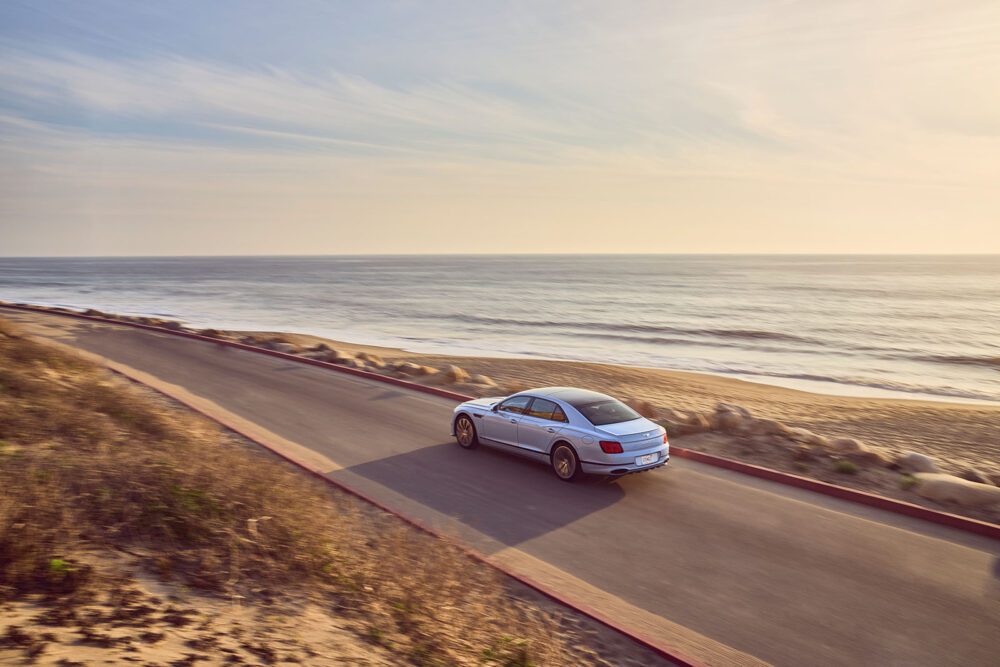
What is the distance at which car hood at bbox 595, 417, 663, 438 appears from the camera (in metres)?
10.1

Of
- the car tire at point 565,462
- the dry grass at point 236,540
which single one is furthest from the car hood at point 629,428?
the dry grass at point 236,540

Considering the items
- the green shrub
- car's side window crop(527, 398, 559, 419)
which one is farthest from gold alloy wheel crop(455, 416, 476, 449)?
the green shrub

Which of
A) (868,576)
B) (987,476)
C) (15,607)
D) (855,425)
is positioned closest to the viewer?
(15,607)

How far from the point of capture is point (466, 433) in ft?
40.9

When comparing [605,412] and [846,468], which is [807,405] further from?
[605,412]

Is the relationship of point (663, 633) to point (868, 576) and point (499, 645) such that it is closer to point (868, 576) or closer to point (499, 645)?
point (499, 645)

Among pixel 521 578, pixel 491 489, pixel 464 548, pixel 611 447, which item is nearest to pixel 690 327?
pixel 611 447

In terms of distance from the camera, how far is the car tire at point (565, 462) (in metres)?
10.4

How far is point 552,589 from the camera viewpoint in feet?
22.7

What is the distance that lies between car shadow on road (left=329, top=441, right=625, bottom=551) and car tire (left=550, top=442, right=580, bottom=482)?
0.16 m

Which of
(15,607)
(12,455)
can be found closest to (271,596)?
(15,607)

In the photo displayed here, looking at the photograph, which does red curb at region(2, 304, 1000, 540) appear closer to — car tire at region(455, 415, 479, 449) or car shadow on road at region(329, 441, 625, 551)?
car shadow on road at region(329, 441, 625, 551)

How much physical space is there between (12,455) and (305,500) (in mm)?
3582

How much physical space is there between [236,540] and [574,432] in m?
5.78
